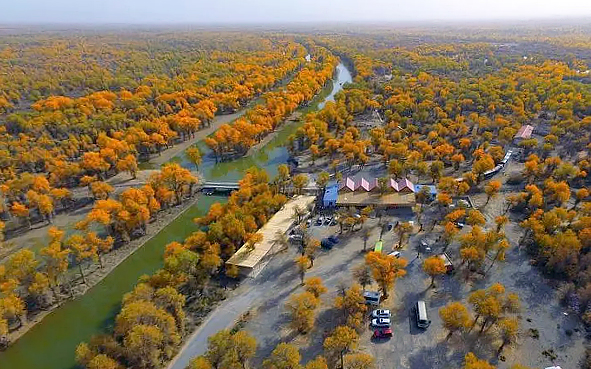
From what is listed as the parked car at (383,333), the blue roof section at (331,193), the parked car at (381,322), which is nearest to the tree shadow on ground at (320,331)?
the parked car at (381,322)

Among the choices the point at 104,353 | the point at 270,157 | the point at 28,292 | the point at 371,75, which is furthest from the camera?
the point at 371,75

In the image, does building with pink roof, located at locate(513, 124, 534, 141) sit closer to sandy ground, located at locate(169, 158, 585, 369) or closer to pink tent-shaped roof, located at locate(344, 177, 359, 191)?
sandy ground, located at locate(169, 158, 585, 369)

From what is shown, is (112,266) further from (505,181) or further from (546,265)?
(505,181)

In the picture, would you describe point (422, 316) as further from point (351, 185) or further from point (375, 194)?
point (351, 185)

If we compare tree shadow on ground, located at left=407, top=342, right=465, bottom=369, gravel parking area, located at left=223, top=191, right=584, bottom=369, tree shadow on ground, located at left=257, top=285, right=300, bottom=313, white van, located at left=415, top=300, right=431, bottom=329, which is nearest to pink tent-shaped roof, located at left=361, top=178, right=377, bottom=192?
gravel parking area, located at left=223, top=191, right=584, bottom=369

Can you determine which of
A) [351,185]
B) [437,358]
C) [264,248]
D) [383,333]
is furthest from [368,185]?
[437,358]

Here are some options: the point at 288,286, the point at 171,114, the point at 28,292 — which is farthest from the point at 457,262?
the point at 171,114
